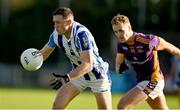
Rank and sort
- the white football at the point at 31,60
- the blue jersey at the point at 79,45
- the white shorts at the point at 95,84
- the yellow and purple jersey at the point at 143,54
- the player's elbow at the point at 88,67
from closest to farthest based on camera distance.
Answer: the player's elbow at the point at 88,67 → the blue jersey at the point at 79,45 → the white football at the point at 31,60 → the white shorts at the point at 95,84 → the yellow and purple jersey at the point at 143,54

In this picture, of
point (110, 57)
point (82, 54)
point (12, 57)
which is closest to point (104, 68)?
point (82, 54)

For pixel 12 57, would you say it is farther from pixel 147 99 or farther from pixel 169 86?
pixel 147 99

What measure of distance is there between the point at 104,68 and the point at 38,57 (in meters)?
1.11

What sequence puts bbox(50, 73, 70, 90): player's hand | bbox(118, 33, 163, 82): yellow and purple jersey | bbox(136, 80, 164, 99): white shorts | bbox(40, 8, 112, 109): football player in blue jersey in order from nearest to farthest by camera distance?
bbox(50, 73, 70, 90): player's hand → bbox(40, 8, 112, 109): football player in blue jersey → bbox(118, 33, 163, 82): yellow and purple jersey → bbox(136, 80, 164, 99): white shorts

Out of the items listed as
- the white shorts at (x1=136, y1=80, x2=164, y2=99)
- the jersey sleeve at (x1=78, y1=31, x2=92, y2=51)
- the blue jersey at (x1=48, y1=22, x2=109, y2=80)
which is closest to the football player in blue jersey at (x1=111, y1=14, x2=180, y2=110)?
the white shorts at (x1=136, y1=80, x2=164, y2=99)

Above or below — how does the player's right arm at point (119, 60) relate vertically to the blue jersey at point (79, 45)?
below

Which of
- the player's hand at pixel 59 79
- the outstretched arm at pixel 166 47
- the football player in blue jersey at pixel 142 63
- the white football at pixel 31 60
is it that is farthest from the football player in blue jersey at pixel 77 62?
the outstretched arm at pixel 166 47

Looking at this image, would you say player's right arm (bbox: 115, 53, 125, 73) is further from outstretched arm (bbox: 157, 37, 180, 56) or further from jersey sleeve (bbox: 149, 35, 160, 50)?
outstretched arm (bbox: 157, 37, 180, 56)

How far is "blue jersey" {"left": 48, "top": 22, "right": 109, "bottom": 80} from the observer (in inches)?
453

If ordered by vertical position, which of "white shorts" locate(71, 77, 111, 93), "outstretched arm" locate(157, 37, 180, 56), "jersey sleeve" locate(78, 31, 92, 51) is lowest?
"white shorts" locate(71, 77, 111, 93)

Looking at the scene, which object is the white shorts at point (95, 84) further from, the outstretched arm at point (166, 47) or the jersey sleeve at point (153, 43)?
the outstretched arm at point (166, 47)

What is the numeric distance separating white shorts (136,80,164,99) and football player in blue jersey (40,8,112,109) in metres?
0.62

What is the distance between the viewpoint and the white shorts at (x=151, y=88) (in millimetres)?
12397

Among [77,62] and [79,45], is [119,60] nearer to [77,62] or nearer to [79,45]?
[77,62]
